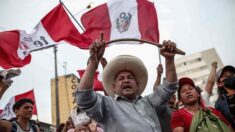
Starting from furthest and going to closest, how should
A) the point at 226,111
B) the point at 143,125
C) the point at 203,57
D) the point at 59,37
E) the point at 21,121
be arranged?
the point at 203,57, the point at 59,37, the point at 21,121, the point at 226,111, the point at 143,125

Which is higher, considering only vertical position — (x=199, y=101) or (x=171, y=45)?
(x=171, y=45)

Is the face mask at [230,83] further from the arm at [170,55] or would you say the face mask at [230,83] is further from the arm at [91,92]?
the arm at [91,92]

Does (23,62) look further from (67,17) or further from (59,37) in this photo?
(67,17)

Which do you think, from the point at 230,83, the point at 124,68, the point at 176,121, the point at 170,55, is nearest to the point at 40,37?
the point at 124,68

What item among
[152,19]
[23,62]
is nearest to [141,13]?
[152,19]

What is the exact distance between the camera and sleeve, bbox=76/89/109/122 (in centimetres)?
317

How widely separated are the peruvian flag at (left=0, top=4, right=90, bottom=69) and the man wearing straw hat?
4.65 m

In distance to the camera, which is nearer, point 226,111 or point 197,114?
point 197,114

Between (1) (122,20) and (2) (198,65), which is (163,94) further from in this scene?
(2) (198,65)

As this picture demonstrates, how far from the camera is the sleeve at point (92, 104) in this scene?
10.4 feet

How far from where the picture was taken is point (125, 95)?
11.6 feet

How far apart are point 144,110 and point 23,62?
5.54 metres

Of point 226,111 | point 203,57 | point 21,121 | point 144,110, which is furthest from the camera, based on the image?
point 203,57

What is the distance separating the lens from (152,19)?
8.02 metres
